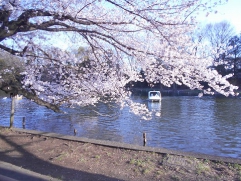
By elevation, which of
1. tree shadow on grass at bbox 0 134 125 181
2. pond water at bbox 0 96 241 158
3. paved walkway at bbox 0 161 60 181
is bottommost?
pond water at bbox 0 96 241 158

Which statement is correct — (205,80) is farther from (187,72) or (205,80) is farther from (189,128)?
(189,128)

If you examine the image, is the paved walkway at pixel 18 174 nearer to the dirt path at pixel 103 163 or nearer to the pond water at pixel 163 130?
the dirt path at pixel 103 163

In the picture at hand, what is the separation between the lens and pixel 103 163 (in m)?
6.62

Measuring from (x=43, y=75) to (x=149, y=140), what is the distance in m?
6.24

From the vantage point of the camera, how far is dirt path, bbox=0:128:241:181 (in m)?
5.70

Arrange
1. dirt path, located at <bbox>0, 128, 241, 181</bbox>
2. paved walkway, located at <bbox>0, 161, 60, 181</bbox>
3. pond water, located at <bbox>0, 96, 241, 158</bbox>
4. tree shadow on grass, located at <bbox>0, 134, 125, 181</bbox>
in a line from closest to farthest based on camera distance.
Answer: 1. paved walkway, located at <bbox>0, 161, 60, 181</bbox>
2. tree shadow on grass, located at <bbox>0, 134, 125, 181</bbox>
3. dirt path, located at <bbox>0, 128, 241, 181</bbox>
4. pond water, located at <bbox>0, 96, 241, 158</bbox>

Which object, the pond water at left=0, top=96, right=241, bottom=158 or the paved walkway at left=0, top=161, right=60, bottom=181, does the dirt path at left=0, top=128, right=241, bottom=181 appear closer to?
the paved walkway at left=0, top=161, right=60, bottom=181

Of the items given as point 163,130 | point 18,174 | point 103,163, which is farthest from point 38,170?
point 163,130

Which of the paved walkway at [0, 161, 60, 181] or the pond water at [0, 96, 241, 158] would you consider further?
the pond water at [0, 96, 241, 158]

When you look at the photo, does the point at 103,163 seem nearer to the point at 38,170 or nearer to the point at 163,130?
the point at 38,170

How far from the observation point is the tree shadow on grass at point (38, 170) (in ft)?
16.4

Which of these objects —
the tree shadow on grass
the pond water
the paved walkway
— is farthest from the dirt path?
the pond water

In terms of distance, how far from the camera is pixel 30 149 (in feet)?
26.3

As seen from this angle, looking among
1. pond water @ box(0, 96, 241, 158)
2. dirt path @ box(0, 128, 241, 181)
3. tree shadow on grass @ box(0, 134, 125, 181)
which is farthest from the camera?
pond water @ box(0, 96, 241, 158)
